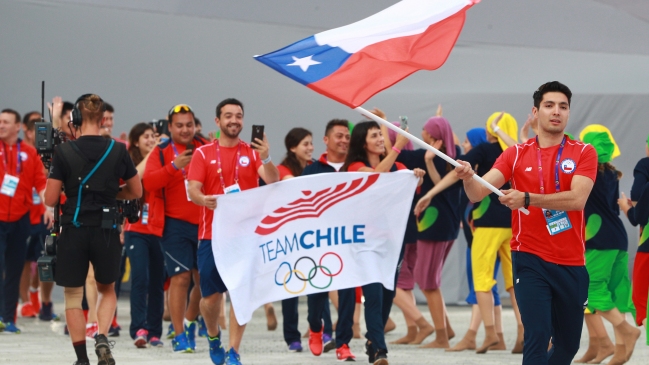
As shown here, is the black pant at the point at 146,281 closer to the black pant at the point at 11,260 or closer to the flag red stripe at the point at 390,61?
the black pant at the point at 11,260

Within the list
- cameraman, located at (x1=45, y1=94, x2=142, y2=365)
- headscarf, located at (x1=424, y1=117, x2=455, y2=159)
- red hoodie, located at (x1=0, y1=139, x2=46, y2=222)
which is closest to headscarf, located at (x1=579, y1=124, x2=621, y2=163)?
headscarf, located at (x1=424, y1=117, x2=455, y2=159)

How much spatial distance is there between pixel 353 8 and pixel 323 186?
4.09 metres

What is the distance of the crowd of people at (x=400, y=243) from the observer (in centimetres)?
573

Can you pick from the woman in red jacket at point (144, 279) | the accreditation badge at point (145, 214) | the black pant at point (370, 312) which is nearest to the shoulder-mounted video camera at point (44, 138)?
the woman in red jacket at point (144, 279)

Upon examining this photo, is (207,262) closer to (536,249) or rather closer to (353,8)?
(536,249)

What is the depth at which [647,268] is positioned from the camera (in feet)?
24.1

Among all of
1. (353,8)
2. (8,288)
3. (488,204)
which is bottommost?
(8,288)

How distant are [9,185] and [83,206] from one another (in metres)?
4.12

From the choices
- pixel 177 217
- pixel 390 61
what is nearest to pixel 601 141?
pixel 390 61

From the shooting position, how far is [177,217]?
29.8 feet

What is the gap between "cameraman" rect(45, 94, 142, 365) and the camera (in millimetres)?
7113

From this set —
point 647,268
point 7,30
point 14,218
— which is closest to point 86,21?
point 7,30

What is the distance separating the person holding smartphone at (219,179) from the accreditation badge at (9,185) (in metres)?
3.52

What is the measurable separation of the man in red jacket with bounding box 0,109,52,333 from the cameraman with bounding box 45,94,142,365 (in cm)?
383
